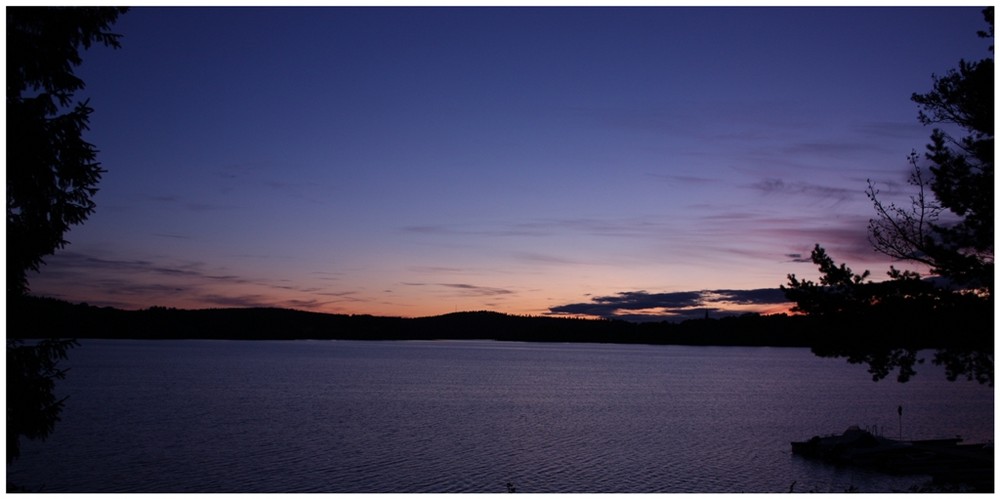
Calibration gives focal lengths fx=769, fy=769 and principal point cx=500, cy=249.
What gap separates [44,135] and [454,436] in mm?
49522

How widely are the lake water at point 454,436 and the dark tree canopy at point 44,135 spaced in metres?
29.8

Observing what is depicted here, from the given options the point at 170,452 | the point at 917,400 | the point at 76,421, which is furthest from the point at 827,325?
the point at 917,400

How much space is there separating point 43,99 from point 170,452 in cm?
4308

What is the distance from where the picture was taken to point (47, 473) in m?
41.2

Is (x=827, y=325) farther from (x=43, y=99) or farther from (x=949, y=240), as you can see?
(x=43, y=99)

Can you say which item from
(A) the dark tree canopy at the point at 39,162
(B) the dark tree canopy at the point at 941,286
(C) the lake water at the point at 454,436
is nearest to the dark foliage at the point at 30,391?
(A) the dark tree canopy at the point at 39,162

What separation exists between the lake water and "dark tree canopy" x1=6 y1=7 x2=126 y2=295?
1172 inches

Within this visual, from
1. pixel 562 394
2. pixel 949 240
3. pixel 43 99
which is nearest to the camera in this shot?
pixel 43 99

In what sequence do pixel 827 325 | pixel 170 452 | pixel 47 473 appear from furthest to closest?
pixel 170 452 < pixel 47 473 < pixel 827 325

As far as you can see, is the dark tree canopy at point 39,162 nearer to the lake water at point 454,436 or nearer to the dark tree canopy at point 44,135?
the dark tree canopy at point 44,135

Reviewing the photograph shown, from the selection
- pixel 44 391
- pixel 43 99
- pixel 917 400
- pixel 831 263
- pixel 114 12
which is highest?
pixel 114 12

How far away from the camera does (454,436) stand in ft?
192

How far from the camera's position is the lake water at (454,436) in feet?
137

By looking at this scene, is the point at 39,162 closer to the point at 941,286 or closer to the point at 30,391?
the point at 30,391
